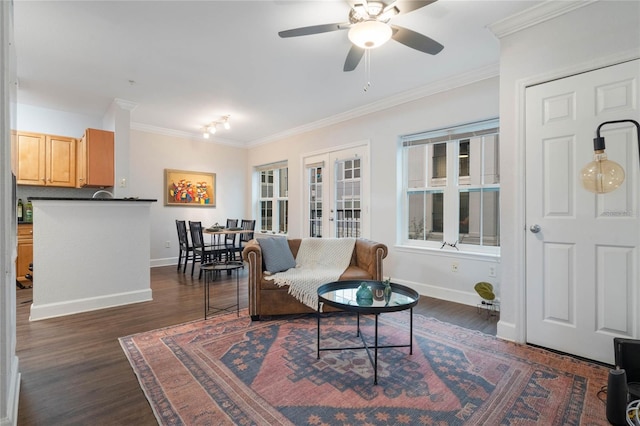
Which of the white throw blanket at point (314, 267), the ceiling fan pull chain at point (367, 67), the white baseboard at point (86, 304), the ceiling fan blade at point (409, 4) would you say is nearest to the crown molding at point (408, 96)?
the ceiling fan pull chain at point (367, 67)

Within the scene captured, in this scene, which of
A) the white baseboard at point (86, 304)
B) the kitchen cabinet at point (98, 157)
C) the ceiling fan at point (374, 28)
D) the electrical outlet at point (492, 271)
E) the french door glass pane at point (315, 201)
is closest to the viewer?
the ceiling fan at point (374, 28)

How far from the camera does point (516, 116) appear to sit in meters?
2.68

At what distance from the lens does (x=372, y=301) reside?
88.6 inches

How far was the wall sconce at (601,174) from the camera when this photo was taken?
6.10 feet

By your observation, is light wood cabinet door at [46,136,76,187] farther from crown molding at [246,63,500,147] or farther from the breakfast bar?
crown molding at [246,63,500,147]

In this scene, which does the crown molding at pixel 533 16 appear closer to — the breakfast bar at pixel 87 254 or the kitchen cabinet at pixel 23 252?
the breakfast bar at pixel 87 254

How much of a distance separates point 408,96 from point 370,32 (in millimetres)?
2356

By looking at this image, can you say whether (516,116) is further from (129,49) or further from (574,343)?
(129,49)

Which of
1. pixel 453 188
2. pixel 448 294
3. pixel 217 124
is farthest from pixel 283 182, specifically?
pixel 448 294

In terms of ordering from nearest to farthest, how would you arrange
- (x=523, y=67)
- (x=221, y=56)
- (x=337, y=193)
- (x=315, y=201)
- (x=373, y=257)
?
(x=523, y=67) < (x=221, y=56) < (x=373, y=257) < (x=337, y=193) < (x=315, y=201)

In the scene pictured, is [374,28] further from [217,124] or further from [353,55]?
[217,124]

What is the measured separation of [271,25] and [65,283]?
11.1ft

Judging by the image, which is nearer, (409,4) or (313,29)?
(409,4)

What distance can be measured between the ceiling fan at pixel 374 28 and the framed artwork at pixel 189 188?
4.93m
